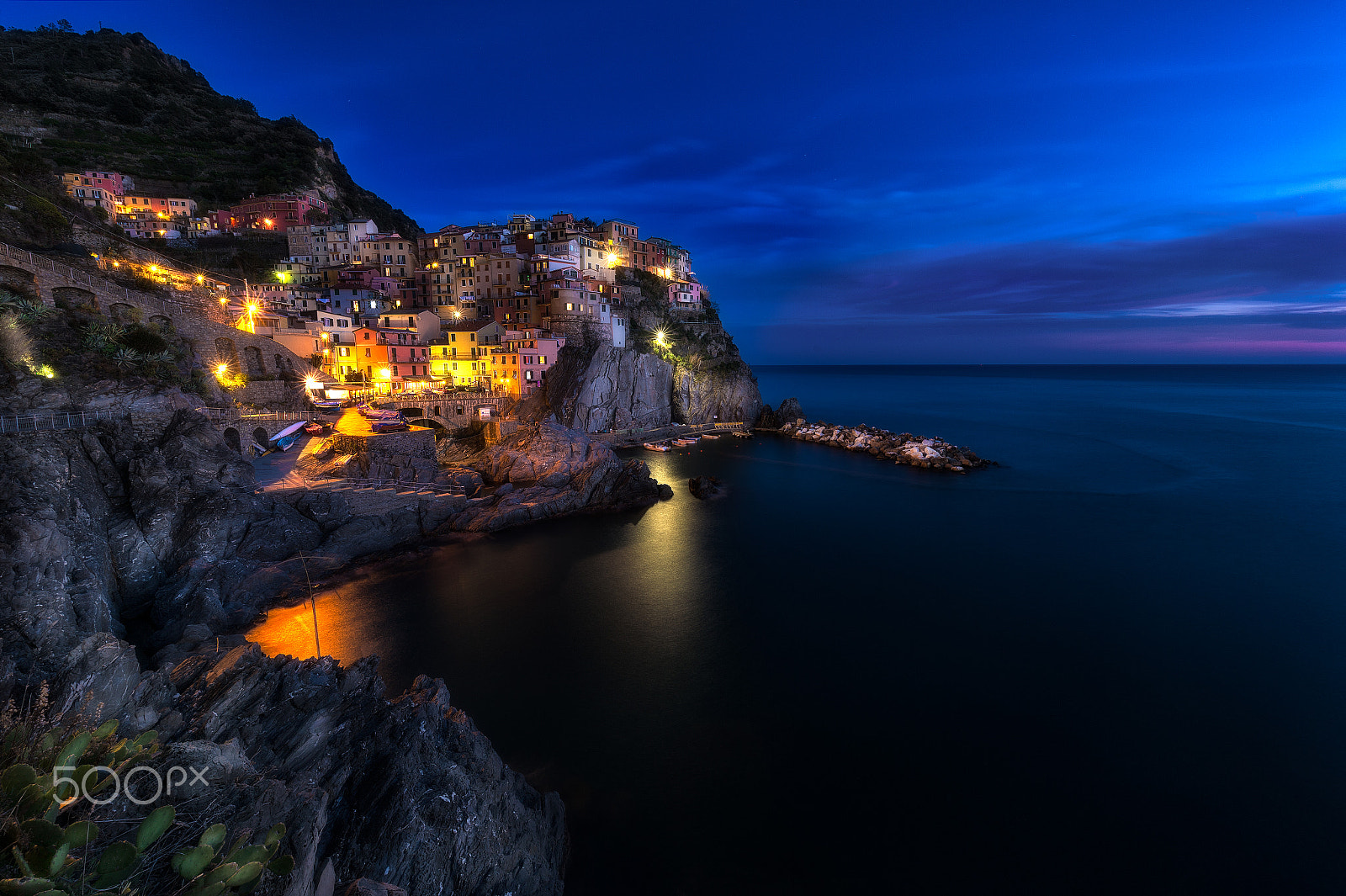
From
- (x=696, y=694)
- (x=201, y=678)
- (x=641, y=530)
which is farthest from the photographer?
(x=641, y=530)

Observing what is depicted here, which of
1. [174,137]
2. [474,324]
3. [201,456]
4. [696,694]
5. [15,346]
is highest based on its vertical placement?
[174,137]

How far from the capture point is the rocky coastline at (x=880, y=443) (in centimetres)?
3850

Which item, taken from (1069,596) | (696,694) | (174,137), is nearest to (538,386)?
(696,694)

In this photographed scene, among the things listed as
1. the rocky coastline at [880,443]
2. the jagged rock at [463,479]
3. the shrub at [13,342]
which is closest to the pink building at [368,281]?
the jagged rock at [463,479]

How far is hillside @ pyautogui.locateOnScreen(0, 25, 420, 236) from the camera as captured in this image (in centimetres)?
5534

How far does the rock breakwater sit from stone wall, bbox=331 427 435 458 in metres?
31.5

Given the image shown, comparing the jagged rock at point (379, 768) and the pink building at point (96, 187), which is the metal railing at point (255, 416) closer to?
the jagged rock at point (379, 768)

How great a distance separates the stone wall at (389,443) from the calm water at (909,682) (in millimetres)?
7922

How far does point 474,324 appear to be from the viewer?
136ft

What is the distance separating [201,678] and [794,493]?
94.5 feet

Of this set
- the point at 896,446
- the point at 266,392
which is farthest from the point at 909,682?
the point at 266,392

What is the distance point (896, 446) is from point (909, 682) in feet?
99.4

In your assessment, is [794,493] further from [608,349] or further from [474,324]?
[474,324]

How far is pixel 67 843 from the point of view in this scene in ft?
9.20
